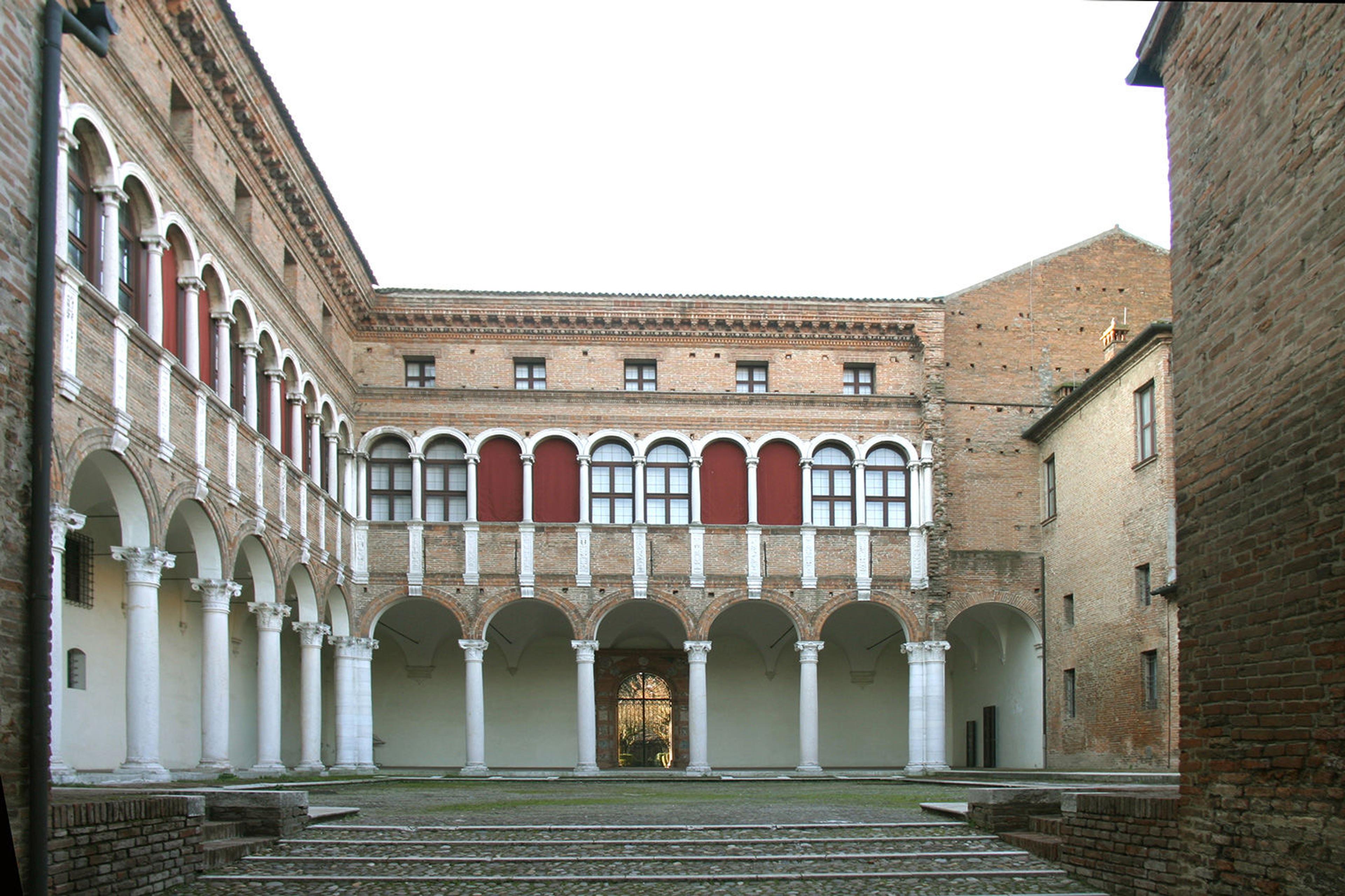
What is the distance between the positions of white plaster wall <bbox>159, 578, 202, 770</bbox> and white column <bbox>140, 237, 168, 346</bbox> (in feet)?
18.8

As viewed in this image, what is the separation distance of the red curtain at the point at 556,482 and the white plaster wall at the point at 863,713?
297 inches

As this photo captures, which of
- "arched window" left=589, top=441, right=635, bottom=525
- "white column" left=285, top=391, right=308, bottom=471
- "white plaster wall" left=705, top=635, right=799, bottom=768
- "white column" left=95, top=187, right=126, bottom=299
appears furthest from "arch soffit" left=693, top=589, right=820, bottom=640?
"white column" left=95, top=187, right=126, bottom=299

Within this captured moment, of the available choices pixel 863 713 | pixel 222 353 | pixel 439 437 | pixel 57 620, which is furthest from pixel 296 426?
pixel 863 713

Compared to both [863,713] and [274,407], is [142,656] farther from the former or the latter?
[863,713]

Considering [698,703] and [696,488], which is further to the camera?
[696,488]

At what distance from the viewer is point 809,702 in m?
28.4

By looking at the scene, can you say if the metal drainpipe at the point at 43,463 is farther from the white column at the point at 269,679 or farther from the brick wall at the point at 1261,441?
the white column at the point at 269,679

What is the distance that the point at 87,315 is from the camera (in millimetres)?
14438

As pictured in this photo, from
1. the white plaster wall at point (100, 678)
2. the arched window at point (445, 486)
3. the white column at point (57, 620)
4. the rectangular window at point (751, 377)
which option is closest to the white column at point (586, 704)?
the arched window at point (445, 486)

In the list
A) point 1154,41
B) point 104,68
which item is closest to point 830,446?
point 104,68

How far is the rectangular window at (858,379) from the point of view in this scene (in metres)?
29.8

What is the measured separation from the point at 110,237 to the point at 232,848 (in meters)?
7.64

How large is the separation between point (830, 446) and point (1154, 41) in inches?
780

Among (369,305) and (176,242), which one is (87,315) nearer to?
(176,242)
